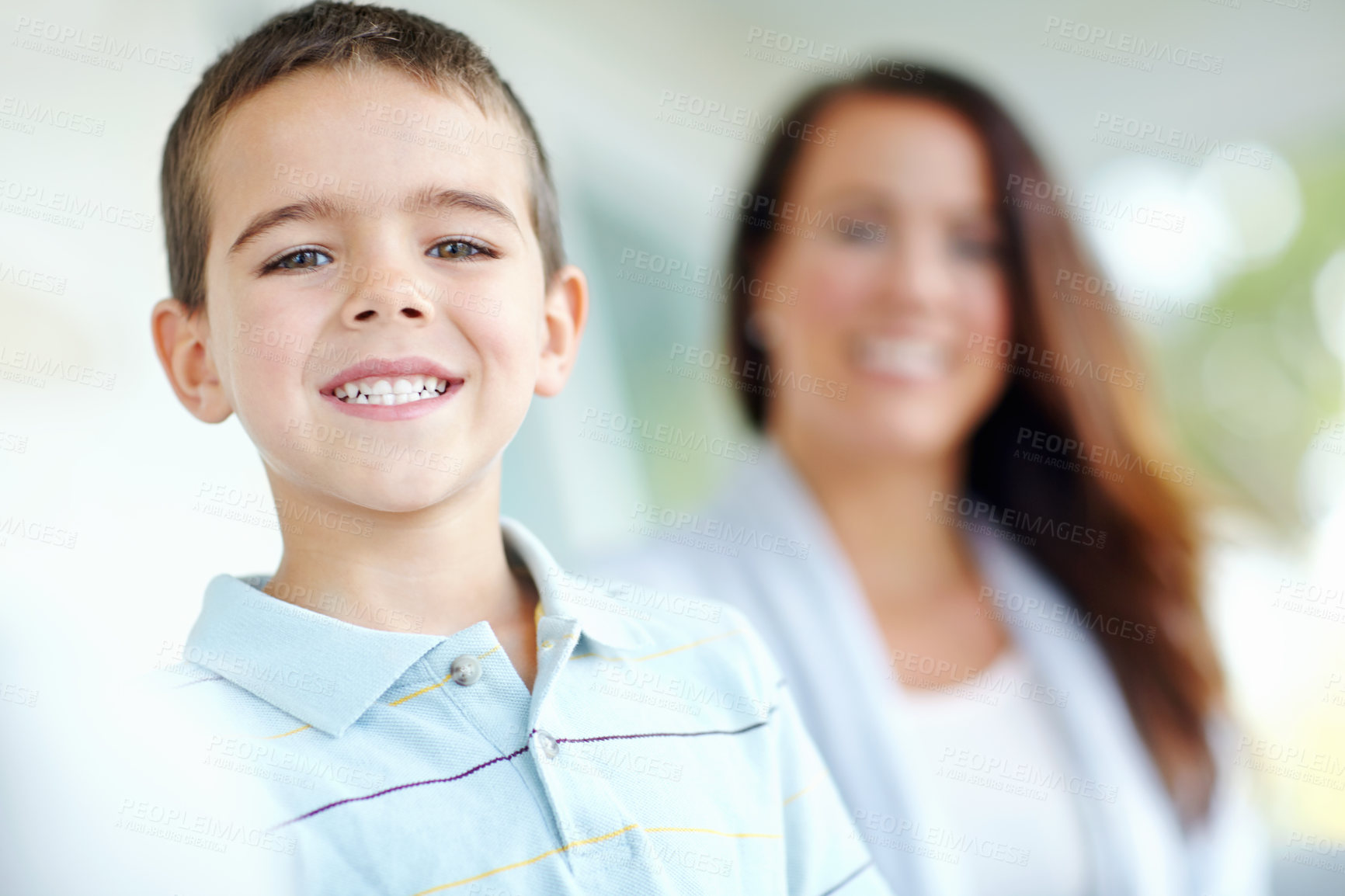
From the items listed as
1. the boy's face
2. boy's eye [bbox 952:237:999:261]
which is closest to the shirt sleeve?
the boy's face

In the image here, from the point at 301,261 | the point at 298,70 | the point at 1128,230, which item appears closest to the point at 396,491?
the point at 301,261

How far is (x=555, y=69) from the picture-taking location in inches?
60.4

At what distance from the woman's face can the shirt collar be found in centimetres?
88

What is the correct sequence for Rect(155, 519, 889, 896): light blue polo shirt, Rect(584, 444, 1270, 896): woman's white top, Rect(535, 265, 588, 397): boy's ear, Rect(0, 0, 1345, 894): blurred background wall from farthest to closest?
Rect(0, 0, 1345, 894): blurred background wall, Rect(584, 444, 1270, 896): woman's white top, Rect(535, 265, 588, 397): boy's ear, Rect(155, 519, 889, 896): light blue polo shirt

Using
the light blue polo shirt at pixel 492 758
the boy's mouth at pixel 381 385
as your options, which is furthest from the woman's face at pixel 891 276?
the boy's mouth at pixel 381 385

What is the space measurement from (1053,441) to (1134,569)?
0.72ft

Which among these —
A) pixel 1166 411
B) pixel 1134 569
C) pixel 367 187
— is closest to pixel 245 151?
pixel 367 187

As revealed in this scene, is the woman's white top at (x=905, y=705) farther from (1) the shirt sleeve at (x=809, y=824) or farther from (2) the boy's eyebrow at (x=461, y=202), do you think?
(2) the boy's eyebrow at (x=461, y=202)

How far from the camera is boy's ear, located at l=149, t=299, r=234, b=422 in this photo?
2.51ft

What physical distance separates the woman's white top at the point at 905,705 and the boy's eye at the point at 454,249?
66cm

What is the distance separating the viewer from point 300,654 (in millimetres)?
681

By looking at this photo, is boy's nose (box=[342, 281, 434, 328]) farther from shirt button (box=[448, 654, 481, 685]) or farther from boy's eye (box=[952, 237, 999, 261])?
boy's eye (box=[952, 237, 999, 261])

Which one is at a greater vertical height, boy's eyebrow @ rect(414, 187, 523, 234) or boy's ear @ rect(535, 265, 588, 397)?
boy's eyebrow @ rect(414, 187, 523, 234)

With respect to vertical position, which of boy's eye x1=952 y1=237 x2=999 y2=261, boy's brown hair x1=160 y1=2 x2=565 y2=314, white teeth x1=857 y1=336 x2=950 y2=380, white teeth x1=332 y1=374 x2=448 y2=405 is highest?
boy's brown hair x1=160 y1=2 x2=565 y2=314
